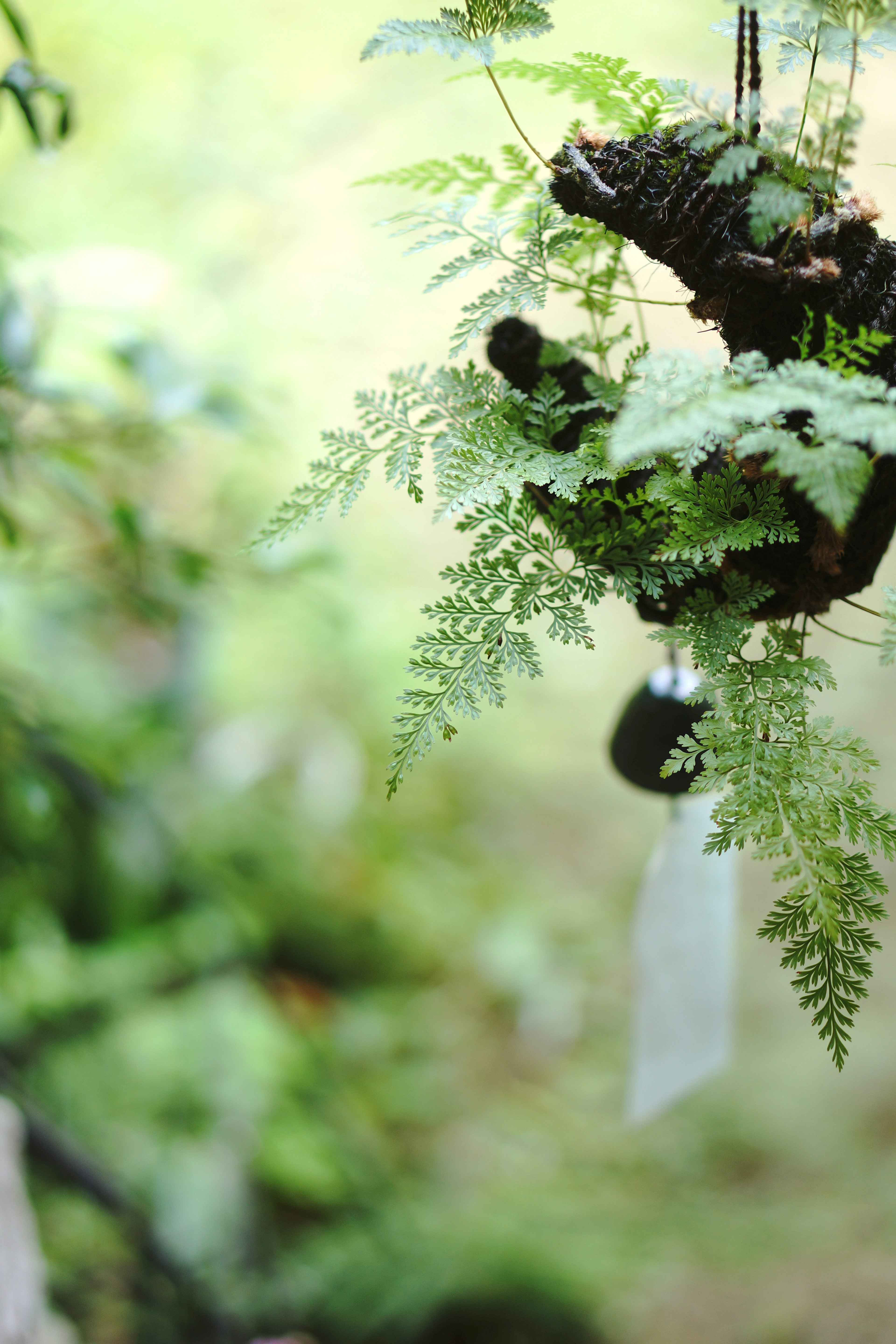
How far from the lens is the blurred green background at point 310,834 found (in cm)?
138

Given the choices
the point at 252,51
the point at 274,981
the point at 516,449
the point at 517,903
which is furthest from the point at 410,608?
the point at 516,449

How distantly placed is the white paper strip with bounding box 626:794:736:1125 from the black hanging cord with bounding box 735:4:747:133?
1.47 feet

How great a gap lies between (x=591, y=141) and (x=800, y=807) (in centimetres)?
36

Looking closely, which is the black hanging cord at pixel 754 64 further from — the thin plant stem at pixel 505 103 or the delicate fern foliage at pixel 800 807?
the delicate fern foliage at pixel 800 807

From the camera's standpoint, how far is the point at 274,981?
201cm

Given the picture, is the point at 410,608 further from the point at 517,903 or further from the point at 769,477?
the point at 769,477

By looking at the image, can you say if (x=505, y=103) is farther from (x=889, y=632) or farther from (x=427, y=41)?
(x=889, y=632)

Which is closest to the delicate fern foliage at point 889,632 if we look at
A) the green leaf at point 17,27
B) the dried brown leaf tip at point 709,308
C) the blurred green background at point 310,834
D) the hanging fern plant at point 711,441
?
the hanging fern plant at point 711,441

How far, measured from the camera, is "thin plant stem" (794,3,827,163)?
17.0 inches

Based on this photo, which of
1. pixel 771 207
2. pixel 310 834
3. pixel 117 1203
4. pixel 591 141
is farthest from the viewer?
pixel 310 834

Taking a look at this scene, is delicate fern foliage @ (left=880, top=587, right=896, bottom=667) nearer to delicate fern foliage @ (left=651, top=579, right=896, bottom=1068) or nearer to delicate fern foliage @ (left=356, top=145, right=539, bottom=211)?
delicate fern foliage @ (left=651, top=579, right=896, bottom=1068)

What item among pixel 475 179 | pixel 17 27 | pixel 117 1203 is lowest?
pixel 117 1203

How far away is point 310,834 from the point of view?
6.91ft

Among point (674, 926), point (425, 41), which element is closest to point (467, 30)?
point (425, 41)
